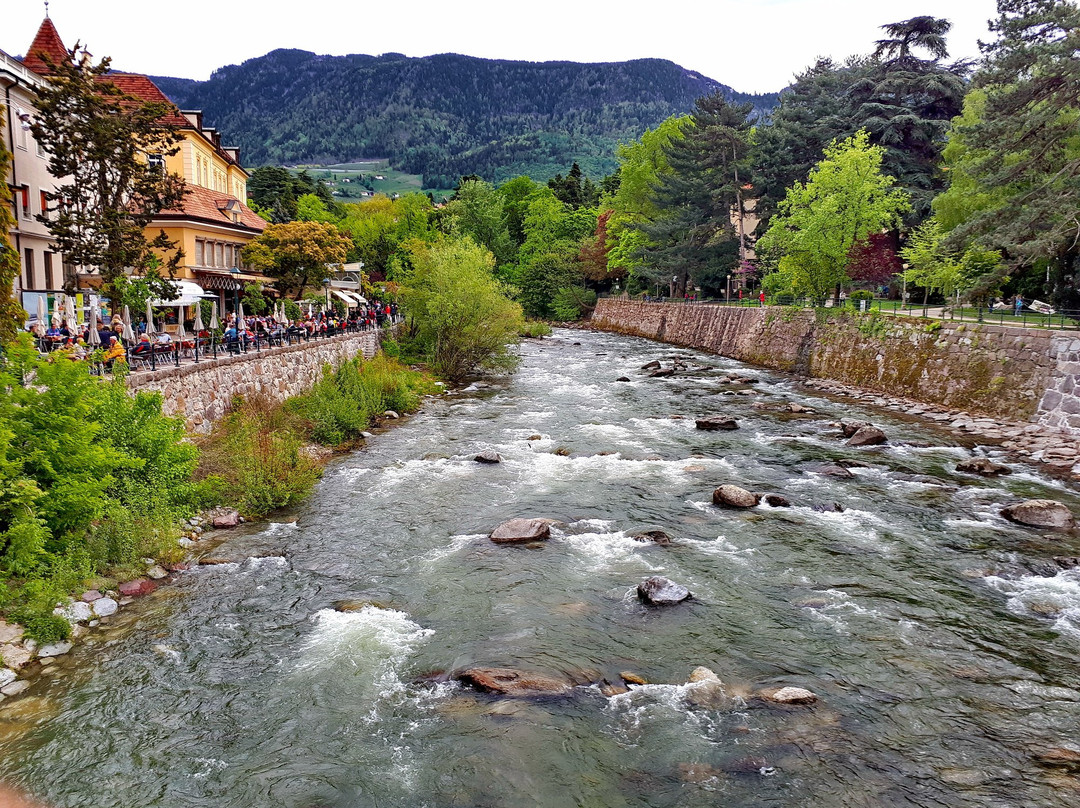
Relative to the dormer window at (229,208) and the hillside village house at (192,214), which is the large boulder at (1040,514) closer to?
the hillside village house at (192,214)

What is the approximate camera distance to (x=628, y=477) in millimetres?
19500

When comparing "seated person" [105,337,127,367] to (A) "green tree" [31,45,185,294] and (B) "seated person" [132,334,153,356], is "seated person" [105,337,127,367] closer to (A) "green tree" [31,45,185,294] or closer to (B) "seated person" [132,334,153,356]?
(B) "seated person" [132,334,153,356]

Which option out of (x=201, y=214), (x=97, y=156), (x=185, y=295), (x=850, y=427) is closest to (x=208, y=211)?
(x=201, y=214)

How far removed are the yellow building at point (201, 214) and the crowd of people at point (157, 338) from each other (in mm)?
3967

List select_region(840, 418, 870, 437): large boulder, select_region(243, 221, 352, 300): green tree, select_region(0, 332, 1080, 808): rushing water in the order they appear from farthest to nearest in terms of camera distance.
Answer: select_region(243, 221, 352, 300): green tree
select_region(840, 418, 870, 437): large boulder
select_region(0, 332, 1080, 808): rushing water

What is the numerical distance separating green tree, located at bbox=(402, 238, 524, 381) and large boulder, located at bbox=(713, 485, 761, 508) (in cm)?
2317

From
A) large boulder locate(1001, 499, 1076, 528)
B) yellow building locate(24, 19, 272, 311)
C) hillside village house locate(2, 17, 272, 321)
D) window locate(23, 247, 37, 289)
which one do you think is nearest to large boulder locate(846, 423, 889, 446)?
large boulder locate(1001, 499, 1076, 528)

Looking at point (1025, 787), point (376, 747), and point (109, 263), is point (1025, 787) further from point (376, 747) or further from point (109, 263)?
point (109, 263)

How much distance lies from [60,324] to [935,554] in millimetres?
24188

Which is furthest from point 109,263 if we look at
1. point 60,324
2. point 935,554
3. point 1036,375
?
point 1036,375

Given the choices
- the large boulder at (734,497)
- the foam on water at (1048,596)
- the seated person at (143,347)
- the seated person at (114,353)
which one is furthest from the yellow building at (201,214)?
the foam on water at (1048,596)

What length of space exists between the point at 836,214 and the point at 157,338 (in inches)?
1344

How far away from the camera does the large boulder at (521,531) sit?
48.6ft

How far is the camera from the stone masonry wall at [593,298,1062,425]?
24078 mm
